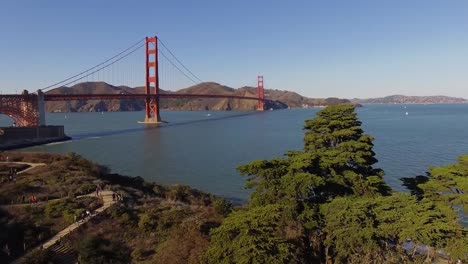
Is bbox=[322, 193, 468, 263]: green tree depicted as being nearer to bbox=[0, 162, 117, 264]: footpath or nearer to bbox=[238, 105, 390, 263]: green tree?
bbox=[238, 105, 390, 263]: green tree

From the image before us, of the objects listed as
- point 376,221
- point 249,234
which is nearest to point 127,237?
point 249,234

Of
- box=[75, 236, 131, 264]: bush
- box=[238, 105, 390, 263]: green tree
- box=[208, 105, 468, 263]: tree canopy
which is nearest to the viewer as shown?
box=[208, 105, 468, 263]: tree canopy

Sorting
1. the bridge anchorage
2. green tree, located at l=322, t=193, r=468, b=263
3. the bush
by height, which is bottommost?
the bush

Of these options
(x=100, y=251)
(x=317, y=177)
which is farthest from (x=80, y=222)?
(x=317, y=177)

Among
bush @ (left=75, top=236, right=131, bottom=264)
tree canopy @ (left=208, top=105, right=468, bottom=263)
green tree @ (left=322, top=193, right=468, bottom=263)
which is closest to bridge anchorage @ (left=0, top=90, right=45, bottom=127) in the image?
bush @ (left=75, top=236, right=131, bottom=264)

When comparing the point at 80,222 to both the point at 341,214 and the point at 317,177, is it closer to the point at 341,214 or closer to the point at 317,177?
the point at 317,177

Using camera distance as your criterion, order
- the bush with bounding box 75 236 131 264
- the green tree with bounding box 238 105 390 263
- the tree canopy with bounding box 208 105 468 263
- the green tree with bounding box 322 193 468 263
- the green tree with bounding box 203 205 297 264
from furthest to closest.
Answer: the green tree with bounding box 238 105 390 263 → the bush with bounding box 75 236 131 264 → the green tree with bounding box 322 193 468 263 → the tree canopy with bounding box 208 105 468 263 → the green tree with bounding box 203 205 297 264

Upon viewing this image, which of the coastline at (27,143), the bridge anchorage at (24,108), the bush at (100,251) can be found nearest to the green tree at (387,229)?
the bush at (100,251)

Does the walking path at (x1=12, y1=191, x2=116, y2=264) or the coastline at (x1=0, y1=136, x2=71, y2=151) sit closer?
the walking path at (x1=12, y1=191, x2=116, y2=264)
